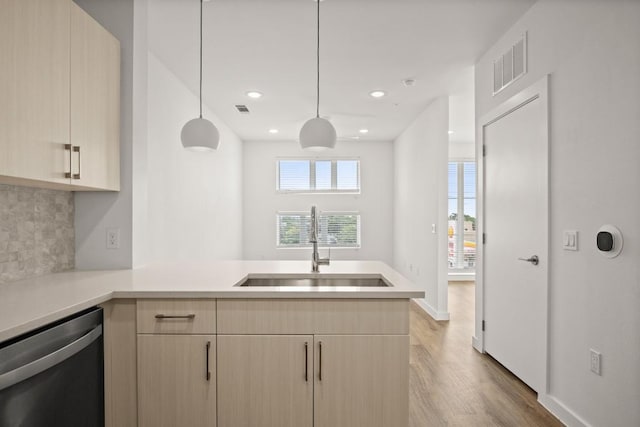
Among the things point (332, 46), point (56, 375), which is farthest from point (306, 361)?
point (332, 46)

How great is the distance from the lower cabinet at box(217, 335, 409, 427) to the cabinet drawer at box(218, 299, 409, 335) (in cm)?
3

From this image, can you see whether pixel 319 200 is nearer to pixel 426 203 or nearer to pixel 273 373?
pixel 426 203

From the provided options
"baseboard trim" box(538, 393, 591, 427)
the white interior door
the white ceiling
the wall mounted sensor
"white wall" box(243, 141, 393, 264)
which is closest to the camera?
the wall mounted sensor

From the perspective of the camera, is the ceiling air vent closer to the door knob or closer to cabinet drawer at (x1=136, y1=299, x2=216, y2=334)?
the door knob

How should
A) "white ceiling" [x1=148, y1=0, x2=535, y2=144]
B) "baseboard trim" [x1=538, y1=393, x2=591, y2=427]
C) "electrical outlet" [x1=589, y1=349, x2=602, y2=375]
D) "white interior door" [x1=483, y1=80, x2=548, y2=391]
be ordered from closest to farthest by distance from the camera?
"electrical outlet" [x1=589, y1=349, x2=602, y2=375], "baseboard trim" [x1=538, y1=393, x2=591, y2=427], "white interior door" [x1=483, y1=80, x2=548, y2=391], "white ceiling" [x1=148, y1=0, x2=535, y2=144]

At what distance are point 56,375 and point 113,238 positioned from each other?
100cm

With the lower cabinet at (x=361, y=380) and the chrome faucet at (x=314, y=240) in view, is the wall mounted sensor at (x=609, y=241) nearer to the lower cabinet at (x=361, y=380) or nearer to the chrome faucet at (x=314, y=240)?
the lower cabinet at (x=361, y=380)

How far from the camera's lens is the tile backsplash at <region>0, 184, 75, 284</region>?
1.62 m

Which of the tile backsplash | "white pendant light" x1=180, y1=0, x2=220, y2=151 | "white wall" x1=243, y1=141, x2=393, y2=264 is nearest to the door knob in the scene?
"white pendant light" x1=180, y1=0, x2=220, y2=151

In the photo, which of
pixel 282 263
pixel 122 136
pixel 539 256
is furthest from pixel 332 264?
pixel 122 136

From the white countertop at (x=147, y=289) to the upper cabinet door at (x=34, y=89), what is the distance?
49cm

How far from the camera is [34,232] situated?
176cm

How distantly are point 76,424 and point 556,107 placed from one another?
291 cm

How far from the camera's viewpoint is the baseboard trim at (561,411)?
6.25 feet
